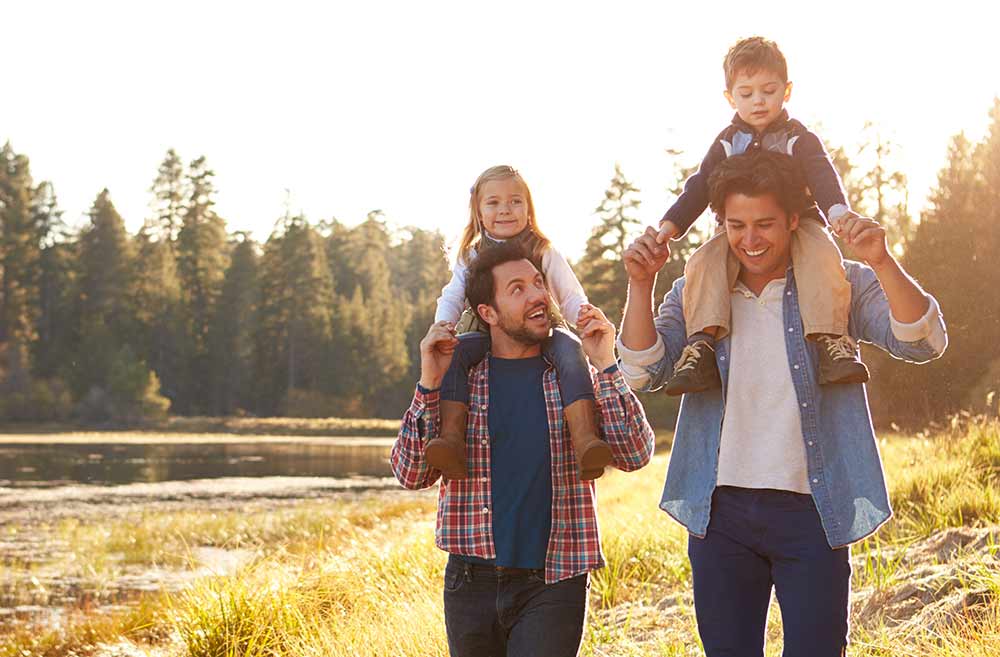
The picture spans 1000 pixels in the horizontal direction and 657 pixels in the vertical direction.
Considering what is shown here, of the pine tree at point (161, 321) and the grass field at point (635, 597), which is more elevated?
the pine tree at point (161, 321)

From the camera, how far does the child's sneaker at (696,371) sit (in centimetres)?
306

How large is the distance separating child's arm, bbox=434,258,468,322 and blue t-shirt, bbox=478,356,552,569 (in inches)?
23.4

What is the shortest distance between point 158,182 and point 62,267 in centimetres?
992

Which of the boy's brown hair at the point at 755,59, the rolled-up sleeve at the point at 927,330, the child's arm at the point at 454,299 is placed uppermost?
the boy's brown hair at the point at 755,59

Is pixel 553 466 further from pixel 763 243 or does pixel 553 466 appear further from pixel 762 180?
pixel 762 180

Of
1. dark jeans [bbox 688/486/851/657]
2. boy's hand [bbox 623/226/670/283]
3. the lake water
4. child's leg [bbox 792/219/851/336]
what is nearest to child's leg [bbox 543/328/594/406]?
boy's hand [bbox 623/226/670/283]

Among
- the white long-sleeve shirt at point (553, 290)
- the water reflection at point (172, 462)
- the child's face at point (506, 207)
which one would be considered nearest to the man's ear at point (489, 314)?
the white long-sleeve shirt at point (553, 290)

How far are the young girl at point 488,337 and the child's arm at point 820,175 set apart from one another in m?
0.83

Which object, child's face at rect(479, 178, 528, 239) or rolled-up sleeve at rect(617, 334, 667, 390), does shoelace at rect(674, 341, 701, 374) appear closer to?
rolled-up sleeve at rect(617, 334, 667, 390)

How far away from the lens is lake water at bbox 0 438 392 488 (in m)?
26.5

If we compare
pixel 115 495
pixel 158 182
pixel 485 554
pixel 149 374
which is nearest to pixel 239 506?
pixel 115 495

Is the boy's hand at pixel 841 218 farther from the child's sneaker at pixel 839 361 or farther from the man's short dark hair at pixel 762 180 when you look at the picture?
the child's sneaker at pixel 839 361

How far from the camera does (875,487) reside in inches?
118

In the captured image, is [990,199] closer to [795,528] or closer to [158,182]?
[795,528]
